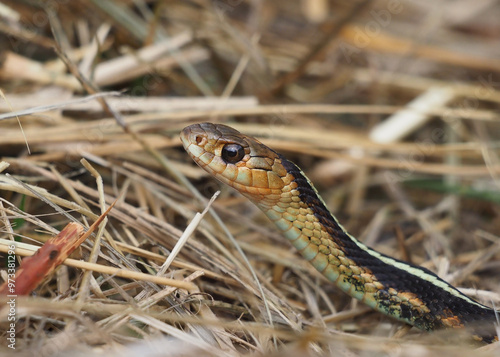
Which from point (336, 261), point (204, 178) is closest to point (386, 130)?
point (204, 178)

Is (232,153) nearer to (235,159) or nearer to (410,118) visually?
(235,159)

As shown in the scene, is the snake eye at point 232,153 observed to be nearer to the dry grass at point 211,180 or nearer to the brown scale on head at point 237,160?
the brown scale on head at point 237,160

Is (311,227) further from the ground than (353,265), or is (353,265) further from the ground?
(311,227)

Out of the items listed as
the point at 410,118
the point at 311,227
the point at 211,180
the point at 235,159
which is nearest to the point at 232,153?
the point at 235,159

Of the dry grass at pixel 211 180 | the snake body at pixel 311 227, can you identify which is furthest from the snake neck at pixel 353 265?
the dry grass at pixel 211 180

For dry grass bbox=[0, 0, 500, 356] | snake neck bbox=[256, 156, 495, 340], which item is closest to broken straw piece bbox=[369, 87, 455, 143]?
dry grass bbox=[0, 0, 500, 356]

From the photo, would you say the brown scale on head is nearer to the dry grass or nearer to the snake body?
the snake body

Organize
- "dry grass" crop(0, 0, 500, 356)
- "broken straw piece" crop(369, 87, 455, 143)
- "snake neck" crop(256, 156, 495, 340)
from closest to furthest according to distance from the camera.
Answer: "dry grass" crop(0, 0, 500, 356), "snake neck" crop(256, 156, 495, 340), "broken straw piece" crop(369, 87, 455, 143)
